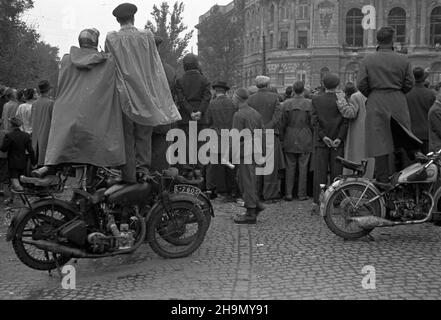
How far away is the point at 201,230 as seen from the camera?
6914mm

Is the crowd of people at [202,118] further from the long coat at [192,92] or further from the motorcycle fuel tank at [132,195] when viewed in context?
the motorcycle fuel tank at [132,195]

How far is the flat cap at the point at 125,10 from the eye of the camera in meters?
6.53

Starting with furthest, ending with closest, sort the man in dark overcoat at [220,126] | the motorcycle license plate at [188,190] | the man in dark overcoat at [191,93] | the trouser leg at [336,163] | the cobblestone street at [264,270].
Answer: the man in dark overcoat at [220,126], the man in dark overcoat at [191,93], the trouser leg at [336,163], the motorcycle license plate at [188,190], the cobblestone street at [264,270]

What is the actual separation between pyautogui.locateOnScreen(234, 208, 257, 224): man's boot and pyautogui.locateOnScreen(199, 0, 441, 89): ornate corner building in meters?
66.3

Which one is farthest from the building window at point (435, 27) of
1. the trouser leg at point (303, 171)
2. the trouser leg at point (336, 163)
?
the trouser leg at point (336, 163)

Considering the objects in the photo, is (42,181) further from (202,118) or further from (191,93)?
(202,118)

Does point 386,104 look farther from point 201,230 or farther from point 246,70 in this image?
point 246,70

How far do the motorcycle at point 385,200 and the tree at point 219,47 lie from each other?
45496mm

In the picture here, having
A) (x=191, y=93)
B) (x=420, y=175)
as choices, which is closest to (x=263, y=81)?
(x=191, y=93)

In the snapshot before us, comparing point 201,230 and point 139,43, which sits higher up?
point 139,43

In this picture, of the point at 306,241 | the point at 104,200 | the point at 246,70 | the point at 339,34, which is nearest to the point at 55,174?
the point at 104,200

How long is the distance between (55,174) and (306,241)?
3.17 meters

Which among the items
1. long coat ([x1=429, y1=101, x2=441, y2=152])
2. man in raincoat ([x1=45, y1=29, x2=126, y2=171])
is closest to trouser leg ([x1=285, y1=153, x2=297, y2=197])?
long coat ([x1=429, y1=101, x2=441, y2=152])
